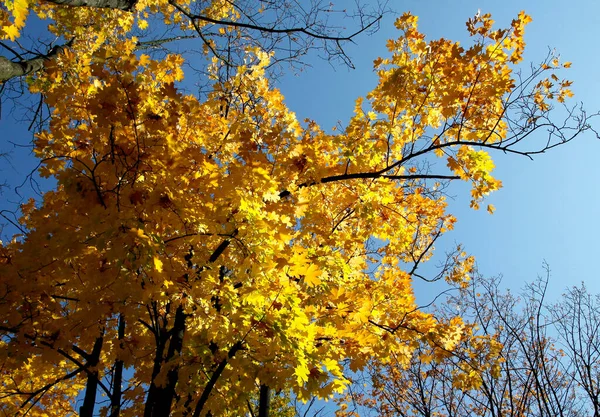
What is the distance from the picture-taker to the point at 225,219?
10.8 feet

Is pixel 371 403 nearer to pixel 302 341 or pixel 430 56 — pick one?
pixel 302 341

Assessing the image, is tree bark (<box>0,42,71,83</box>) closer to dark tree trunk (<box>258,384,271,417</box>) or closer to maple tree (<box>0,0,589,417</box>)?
maple tree (<box>0,0,589,417</box>)

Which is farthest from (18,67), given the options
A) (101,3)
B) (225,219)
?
(225,219)

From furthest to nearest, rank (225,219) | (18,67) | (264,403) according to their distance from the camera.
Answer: (264,403)
(18,67)
(225,219)

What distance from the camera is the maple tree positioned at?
3002 millimetres

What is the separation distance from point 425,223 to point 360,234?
1.15 m

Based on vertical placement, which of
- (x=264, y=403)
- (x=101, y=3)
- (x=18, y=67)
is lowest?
(x=264, y=403)

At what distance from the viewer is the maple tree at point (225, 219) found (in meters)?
3.00

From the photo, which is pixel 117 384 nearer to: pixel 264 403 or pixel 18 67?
pixel 264 403

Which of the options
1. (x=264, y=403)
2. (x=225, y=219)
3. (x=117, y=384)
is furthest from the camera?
(x=264, y=403)

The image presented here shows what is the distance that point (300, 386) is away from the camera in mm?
3123

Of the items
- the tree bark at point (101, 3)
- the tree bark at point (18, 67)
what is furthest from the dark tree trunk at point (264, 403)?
the tree bark at point (101, 3)

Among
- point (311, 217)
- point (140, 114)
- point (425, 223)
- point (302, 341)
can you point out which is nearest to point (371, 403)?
point (425, 223)

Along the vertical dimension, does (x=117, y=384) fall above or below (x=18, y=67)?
below
